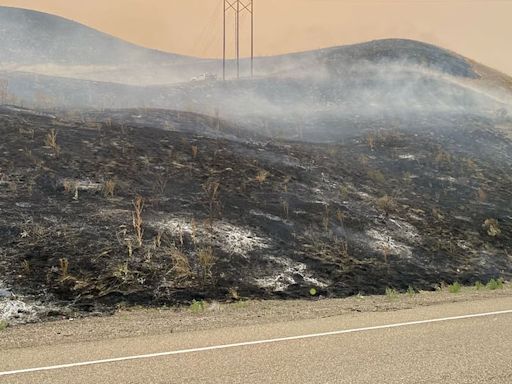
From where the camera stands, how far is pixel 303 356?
6.96m

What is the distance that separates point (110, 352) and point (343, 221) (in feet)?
38.7

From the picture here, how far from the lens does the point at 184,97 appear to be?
38625 millimetres

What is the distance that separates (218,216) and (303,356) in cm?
942

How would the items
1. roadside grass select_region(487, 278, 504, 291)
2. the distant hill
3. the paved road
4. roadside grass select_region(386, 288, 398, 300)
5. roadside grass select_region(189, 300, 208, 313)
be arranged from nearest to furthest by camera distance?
the paved road < roadside grass select_region(189, 300, 208, 313) < roadside grass select_region(386, 288, 398, 300) < roadside grass select_region(487, 278, 504, 291) < the distant hill

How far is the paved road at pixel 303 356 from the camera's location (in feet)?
20.1

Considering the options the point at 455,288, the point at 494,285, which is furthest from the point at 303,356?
the point at 494,285

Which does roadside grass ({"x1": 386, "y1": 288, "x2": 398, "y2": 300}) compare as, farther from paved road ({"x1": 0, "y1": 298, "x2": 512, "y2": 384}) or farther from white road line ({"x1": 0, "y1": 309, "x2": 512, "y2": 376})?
paved road ({"x1": 0, "y1": 298, "x2": 512, "y2": 384})

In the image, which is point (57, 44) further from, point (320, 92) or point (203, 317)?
point (203, 317)

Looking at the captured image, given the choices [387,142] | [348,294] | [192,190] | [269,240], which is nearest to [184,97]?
[387,142]

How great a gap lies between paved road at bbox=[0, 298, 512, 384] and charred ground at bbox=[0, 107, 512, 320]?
350 cm

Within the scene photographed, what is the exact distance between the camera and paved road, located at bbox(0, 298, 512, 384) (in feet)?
20.1

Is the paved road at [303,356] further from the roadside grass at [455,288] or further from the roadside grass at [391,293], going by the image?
the roadside grass at [455,288]

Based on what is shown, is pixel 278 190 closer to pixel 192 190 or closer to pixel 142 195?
pixel 192 190

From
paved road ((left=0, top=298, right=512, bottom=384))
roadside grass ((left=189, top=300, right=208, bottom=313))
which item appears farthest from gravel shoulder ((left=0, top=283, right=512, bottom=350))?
paved road ((left=0, top=298, right=512, bottom=384))
